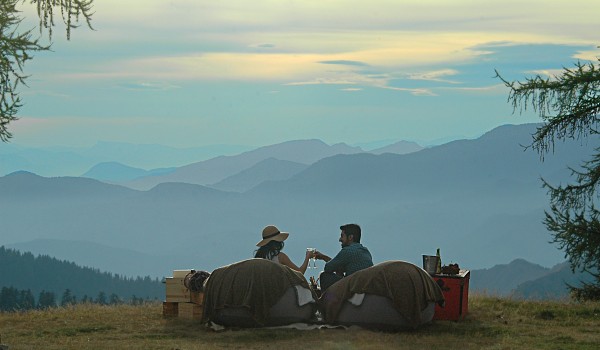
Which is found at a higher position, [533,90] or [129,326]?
[533,90]

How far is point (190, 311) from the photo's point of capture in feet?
50.9

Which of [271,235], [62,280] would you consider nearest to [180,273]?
[271,235]

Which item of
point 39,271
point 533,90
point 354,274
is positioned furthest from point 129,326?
point 39,271

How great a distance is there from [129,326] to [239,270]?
6.91ft

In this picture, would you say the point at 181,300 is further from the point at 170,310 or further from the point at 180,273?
the point at 180,273

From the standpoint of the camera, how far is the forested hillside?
158875mm

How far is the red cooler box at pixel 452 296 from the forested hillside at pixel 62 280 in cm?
14243

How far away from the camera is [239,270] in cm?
1414

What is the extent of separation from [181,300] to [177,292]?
0.15 m

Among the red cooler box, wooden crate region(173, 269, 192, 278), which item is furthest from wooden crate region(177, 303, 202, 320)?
the red cooler box

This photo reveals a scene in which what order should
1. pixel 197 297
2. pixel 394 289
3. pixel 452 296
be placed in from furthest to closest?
pixel 197 297 → pixel 452 296 → pixel 394 289

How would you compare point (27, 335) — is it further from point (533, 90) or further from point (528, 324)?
point (533, 90)

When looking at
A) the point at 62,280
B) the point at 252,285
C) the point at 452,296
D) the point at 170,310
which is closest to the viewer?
the point at 252,285

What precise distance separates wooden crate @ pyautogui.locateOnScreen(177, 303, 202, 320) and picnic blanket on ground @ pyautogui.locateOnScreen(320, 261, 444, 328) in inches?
91.3
